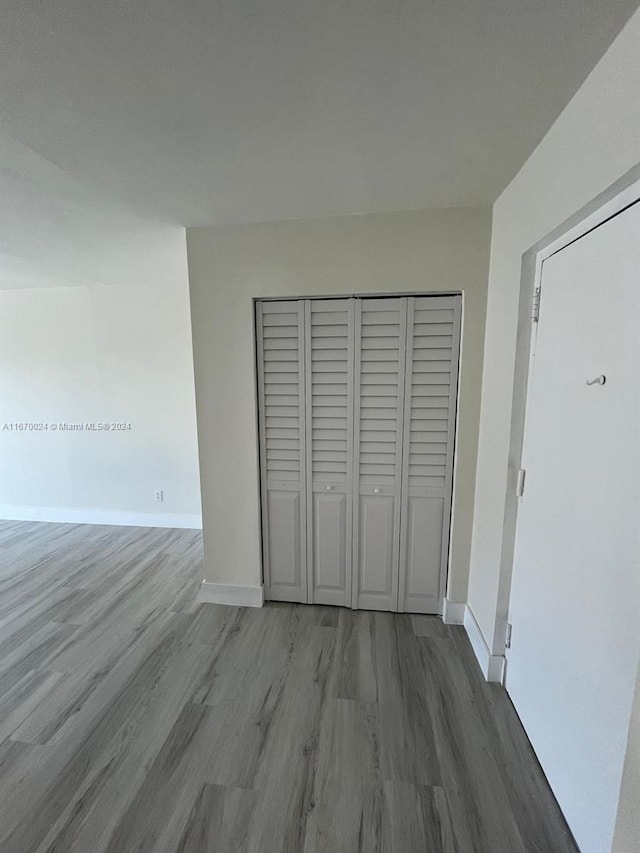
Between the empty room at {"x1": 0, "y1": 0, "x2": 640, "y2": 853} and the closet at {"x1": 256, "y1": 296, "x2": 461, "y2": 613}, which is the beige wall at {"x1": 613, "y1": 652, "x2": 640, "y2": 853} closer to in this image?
the empty room at {"x1": 0, "y1": 0, "x2": 640, "y2": 853}

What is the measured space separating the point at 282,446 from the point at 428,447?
2.84 feet

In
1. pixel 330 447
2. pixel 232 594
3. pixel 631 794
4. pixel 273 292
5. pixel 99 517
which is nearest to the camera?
pixel 631 794

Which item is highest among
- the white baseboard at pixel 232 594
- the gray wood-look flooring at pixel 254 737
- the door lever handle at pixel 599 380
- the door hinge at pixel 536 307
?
the door hinge at pixel 536 307

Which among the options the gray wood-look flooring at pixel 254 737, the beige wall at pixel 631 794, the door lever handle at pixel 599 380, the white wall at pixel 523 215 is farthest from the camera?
the gray wood-look flooring at pixel 254 737

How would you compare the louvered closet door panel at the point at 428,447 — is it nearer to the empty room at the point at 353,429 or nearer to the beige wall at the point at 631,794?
the empty room at the point at 353,429

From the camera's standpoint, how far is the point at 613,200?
3.38 feet

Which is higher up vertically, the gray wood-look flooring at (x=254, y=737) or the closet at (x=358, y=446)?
the closet at (x=358, y=446)

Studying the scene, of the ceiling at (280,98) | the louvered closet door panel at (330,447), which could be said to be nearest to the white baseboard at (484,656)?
the louvered closet door panel at (330,447)

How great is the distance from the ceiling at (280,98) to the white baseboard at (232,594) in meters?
2.19

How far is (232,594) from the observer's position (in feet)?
7.82

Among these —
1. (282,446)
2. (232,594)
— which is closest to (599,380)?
(282,446)

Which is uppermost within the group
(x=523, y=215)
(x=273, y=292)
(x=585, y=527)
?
(x=523, y=215)

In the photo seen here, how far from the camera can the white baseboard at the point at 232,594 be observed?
236 cm

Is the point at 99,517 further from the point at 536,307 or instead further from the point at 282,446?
the point at 536,307
